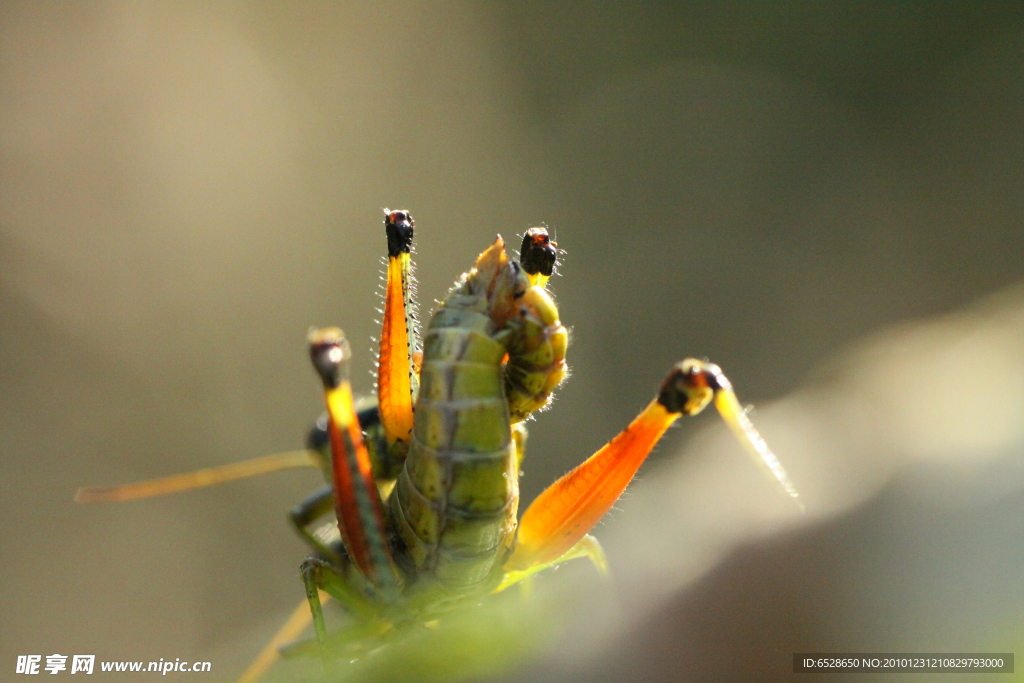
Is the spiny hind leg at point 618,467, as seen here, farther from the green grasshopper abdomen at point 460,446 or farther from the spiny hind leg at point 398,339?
the spiny hind leg at point 398,339

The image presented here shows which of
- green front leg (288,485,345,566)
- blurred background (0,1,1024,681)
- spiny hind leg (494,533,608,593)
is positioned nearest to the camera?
spiny hind leg (494,533,608,593)

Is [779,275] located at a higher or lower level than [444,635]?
higher

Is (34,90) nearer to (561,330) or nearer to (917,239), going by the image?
(561,330)

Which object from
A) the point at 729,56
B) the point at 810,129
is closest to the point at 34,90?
the point at 729,56

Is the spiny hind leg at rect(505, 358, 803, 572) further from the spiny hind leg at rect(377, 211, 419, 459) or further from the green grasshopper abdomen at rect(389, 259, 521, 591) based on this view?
the spiny hind leg at rect(377, 211, 419, 459)

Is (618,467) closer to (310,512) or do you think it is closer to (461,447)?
(461,447)

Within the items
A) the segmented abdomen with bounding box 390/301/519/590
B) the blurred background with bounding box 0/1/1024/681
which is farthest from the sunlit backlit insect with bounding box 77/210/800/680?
the blurred background with bounding box 0/1/1024/681

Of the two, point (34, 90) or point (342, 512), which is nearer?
point (342, 512)
